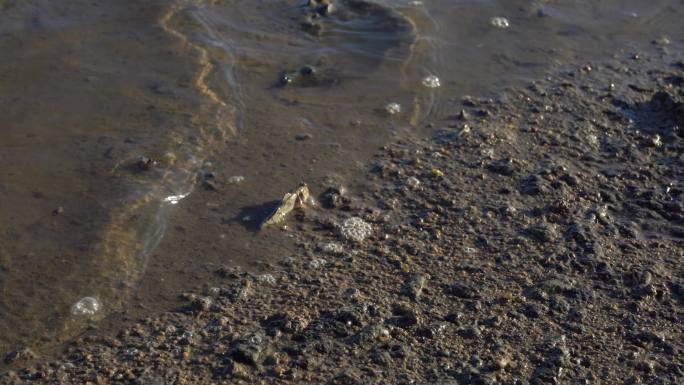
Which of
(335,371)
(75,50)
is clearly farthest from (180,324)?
(75,50)

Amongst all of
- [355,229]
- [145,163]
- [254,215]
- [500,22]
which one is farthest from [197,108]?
[500,22]

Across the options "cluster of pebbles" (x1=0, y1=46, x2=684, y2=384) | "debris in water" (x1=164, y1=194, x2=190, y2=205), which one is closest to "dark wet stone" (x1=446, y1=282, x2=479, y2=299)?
"cluster of pebbles" (x1=0, y1=46, x2=684, y2=384)

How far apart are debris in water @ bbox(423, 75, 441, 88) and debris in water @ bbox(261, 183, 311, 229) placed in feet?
4.43

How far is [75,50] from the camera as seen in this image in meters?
5.11

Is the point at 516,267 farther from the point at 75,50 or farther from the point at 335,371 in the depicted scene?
the point at 75,50

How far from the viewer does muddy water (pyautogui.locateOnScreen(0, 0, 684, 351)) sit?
365 centimetres

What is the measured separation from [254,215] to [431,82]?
5.45 feet

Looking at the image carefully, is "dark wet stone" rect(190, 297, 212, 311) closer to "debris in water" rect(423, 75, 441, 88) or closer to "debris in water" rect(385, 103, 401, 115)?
"debris in water" rect(385, 103, 401, 115)

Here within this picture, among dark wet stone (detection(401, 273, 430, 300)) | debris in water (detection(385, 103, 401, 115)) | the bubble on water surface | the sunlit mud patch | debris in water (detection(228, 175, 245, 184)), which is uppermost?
debris in water (detection(385, 103, 401, 115))

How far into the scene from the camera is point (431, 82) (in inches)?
203

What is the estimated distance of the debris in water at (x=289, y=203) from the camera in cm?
391

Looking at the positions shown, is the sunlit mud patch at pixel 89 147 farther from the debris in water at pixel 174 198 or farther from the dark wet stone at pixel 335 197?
the dark wet stone at pixel 335 197

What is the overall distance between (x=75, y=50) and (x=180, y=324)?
239 cm

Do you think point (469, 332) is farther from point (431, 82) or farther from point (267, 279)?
point (431, 82)
